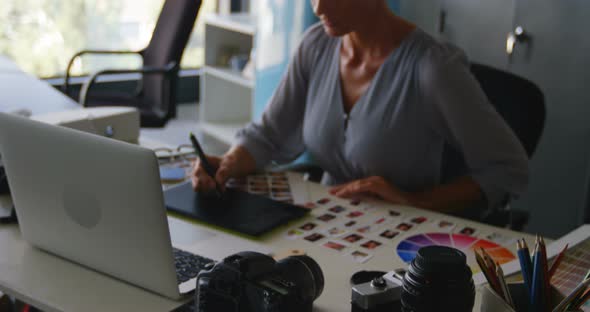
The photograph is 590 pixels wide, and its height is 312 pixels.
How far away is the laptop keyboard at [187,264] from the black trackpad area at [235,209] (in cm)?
16

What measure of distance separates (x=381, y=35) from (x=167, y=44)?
1.56 m

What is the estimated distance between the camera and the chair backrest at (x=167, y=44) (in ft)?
10.1

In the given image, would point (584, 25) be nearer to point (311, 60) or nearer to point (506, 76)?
point (506, 76)

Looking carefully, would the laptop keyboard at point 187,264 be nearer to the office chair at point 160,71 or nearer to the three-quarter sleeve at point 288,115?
the three-quarter sleeve at point 288,115

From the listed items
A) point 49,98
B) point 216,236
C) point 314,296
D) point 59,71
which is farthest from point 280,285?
point 59,71

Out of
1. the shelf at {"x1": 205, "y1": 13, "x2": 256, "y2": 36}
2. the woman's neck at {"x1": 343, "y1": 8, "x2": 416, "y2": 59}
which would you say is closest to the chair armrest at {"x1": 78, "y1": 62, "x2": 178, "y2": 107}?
the shelf at {"x1": 205, "y1": 13, "x2": 256, "y2": 36}

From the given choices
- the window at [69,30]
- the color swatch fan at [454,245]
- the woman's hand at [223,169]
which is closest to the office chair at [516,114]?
the color swatch fan at [454,245]

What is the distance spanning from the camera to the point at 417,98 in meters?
1.79

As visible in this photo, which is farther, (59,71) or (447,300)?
(59,71)

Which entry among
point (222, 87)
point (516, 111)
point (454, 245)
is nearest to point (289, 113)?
point (516, 111)

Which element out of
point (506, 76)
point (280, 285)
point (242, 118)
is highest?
point (506, 76)

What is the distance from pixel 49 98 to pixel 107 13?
2504 mm

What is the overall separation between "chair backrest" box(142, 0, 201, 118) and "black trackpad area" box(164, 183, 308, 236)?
5.13ft

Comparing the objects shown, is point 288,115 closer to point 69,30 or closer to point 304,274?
point 304,274
